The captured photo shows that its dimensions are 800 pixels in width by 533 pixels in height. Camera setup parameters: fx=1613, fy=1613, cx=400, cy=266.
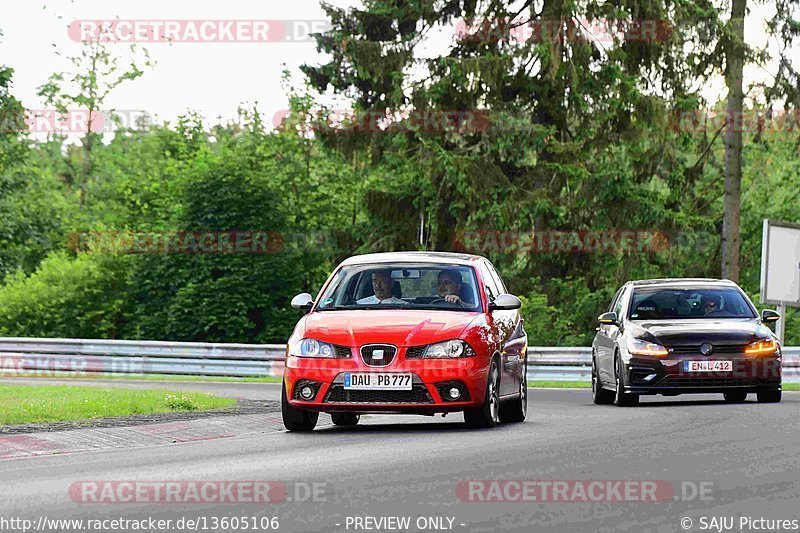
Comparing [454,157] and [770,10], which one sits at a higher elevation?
[770,10]

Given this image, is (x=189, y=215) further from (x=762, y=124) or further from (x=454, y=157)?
(x=762, y=124)

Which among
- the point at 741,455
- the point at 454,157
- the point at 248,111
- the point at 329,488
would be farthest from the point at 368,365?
the point at 248,111

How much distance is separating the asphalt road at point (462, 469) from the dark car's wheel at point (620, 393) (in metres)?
2.81

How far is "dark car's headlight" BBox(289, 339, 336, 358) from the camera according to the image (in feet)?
49.6

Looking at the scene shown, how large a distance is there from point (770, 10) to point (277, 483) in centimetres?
3530

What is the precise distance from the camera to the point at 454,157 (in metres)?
44.6

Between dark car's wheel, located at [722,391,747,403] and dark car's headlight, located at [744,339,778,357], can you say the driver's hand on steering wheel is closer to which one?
dark car's headlight, located at [744,339,778,357]

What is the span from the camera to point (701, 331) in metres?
20.3

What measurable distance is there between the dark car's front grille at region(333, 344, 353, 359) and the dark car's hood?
643cm

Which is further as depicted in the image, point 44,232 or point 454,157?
point 44,232

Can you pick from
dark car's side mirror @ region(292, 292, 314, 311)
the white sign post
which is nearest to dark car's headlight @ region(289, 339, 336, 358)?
dark car's side mirror @ region(292, 292, 314, 311)

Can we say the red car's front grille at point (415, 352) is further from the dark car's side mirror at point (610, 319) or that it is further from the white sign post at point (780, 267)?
the white sign post at point (780, 267)

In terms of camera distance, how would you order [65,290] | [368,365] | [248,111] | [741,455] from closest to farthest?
1. [741,455]
2. [368,365]
3. [65,290]
4. [248,111]

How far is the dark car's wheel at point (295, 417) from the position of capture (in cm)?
1567
